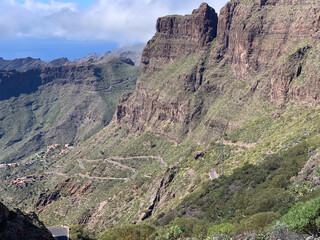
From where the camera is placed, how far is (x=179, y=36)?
137750 mm

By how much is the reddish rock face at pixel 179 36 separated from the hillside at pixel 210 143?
0.46 m

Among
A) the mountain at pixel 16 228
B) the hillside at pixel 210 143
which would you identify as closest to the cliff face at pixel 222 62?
the hillside at pixel 210 143

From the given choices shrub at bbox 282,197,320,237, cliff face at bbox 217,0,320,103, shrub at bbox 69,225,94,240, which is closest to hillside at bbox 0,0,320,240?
shrub at bbox 282,197,320,237

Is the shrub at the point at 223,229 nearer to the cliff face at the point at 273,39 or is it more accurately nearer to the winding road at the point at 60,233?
the winding road at the point at 60,233

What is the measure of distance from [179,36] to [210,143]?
67604 millimetres

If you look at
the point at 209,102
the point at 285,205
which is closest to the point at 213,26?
the point at 209,102

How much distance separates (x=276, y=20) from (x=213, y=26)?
3692 cm

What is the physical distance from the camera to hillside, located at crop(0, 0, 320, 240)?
1578 inches

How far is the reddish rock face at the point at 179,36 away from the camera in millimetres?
124438

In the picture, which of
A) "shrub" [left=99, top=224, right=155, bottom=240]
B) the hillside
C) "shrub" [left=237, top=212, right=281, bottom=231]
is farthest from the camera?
the hillside

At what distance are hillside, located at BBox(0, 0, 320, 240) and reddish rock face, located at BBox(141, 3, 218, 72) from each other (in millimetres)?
463

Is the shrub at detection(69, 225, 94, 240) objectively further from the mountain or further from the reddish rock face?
the reddish rock face

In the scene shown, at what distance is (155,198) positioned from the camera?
251 feet

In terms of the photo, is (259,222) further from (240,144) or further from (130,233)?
(240,144)
